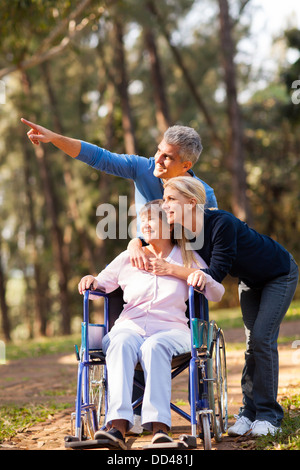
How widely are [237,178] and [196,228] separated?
36.7 ft

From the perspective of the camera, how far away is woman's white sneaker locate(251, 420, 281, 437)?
364cm

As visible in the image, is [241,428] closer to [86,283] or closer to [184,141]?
[86,283]

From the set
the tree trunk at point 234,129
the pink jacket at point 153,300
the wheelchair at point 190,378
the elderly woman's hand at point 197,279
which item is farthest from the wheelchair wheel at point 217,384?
the tree trunk at point 234,129

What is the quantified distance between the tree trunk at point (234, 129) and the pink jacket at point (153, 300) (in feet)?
35.7

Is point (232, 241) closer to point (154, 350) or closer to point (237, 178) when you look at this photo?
point (154, 350)

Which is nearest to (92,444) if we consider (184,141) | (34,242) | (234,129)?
(184,141)

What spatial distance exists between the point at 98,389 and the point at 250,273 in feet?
3.69

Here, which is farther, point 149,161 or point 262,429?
point 149,161

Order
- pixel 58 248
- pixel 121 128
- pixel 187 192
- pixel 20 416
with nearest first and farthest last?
pixel 187 192 < pixel 20 416 < pixel 58 248 < pixel 121 128

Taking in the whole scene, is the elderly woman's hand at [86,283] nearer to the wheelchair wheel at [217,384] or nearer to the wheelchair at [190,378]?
the wheelchair at [190,378]

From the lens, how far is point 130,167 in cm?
408

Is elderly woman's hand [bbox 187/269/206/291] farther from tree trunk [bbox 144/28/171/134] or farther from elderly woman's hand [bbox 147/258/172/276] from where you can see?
tree trunk [bbox 144/28/171/134]

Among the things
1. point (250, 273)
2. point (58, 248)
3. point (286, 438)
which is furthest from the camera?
point (58, 248)

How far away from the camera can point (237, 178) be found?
14.6 m
